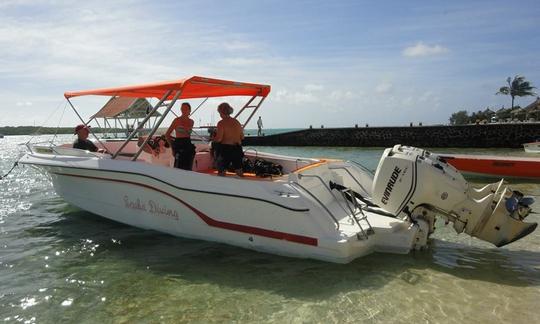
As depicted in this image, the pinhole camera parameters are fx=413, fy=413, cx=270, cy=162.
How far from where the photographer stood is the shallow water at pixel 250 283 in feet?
13.2

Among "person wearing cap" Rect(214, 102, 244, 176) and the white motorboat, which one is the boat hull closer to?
the white motorboat

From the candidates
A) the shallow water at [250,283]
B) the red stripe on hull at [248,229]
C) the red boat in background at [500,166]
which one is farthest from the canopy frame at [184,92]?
the red boat in background at [500,166]

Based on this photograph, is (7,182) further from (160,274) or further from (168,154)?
(160,274)

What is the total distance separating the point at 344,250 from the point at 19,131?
154m

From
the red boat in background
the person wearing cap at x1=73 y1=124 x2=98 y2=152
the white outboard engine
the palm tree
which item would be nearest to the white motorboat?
the white outboard engine

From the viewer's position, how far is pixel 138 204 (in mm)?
6484

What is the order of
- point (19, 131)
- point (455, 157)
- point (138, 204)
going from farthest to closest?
point (19, 131) → point (455, 157) → point (138, 204)

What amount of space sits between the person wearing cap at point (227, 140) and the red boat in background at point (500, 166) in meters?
8.68

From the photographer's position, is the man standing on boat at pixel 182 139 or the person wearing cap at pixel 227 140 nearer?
the person wearing cap at pixel 227 140

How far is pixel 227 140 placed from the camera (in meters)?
6.38

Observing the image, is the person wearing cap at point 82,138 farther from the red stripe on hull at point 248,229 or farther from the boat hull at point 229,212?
the red stripe on hull at point 248,229

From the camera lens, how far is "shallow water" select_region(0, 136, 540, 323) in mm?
4012

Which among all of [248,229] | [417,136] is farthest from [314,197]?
[417,136]

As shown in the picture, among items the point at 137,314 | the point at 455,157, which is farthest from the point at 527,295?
the point at 455,157
